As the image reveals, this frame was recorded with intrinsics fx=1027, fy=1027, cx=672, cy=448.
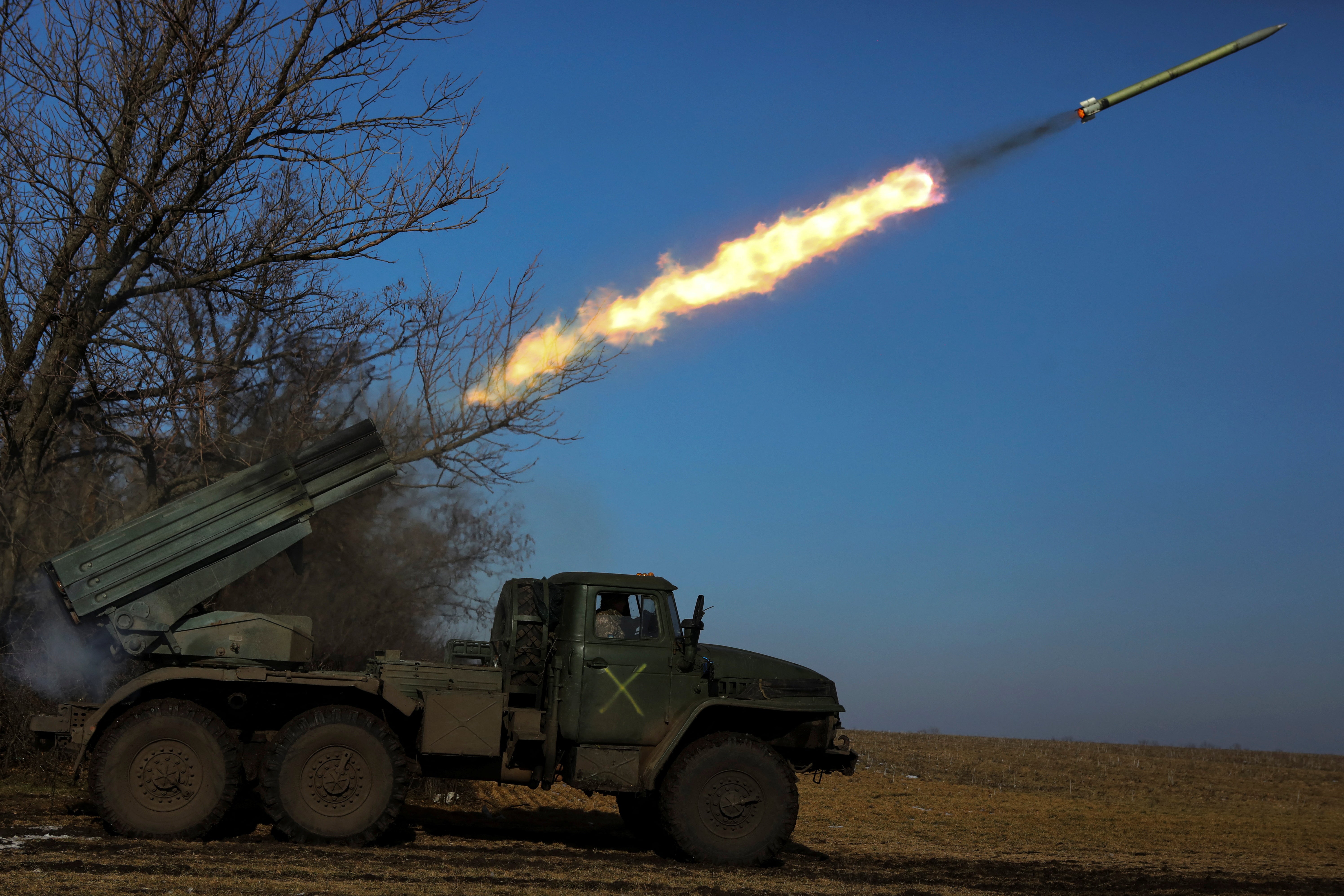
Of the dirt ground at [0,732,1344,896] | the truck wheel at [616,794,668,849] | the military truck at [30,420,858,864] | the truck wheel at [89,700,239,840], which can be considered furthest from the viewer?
the truck wheel at [616,794,668,849]

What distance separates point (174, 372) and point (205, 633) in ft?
20.2

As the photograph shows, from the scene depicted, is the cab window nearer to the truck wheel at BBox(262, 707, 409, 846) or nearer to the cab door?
the cab door

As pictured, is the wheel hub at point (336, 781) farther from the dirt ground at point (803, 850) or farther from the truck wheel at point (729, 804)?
the truck wheel at point (729, 804)

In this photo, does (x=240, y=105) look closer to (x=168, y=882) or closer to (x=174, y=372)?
(x=174, y=372)

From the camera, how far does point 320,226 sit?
14.8 meters

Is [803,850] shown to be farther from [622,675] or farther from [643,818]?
[622,675]

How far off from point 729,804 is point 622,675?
168 cm

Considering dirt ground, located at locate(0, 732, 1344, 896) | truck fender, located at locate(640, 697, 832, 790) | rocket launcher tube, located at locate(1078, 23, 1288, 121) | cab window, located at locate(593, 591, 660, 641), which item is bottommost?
dirt ground, located at locate(0, 732, 1344, 896)

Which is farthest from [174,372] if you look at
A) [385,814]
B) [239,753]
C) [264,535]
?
[385,814]

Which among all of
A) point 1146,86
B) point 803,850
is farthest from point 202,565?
point 1146,86

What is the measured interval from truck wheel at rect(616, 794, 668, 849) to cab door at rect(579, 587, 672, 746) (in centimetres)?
74

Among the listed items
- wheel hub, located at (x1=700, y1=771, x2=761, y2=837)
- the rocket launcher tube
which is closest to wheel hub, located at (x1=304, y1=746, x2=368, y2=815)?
wheel hub, located at (x1=700, y1=771, x2=761, y2=837)

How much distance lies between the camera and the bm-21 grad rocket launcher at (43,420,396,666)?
9.73 metres

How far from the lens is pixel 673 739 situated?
10.3 meters
